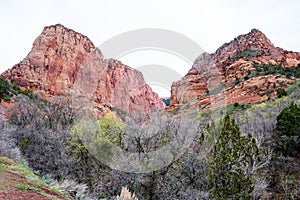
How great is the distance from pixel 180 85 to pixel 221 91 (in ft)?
89.7

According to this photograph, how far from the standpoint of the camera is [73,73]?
8256 centimetres

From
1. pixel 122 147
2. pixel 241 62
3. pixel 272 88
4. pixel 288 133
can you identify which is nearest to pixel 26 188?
pixel 122 147

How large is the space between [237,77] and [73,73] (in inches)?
2029

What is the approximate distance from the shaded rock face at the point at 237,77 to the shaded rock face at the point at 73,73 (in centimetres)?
1050

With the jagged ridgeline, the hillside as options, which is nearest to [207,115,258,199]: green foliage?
the jagged ridgeline

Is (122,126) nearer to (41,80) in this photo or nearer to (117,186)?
(117,186)

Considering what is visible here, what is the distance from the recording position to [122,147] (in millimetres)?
14938

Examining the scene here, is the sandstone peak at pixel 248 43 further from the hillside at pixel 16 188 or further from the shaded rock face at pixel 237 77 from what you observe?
the hillside at pixel 16 188

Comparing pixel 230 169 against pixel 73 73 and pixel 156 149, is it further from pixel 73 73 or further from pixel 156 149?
pixel 73 73

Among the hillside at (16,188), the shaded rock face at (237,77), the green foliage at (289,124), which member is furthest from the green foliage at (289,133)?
the shaded rock face at (237,77)

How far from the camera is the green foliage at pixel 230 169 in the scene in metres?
12.0

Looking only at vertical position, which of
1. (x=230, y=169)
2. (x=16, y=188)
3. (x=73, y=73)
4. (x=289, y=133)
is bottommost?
(x=16, y=188)

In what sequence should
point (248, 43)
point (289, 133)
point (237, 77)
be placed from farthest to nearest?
point (248, 43) < point (237, 77) < point (289, 133)

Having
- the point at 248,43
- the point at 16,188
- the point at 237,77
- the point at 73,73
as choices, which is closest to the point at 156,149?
the point at 16,188
